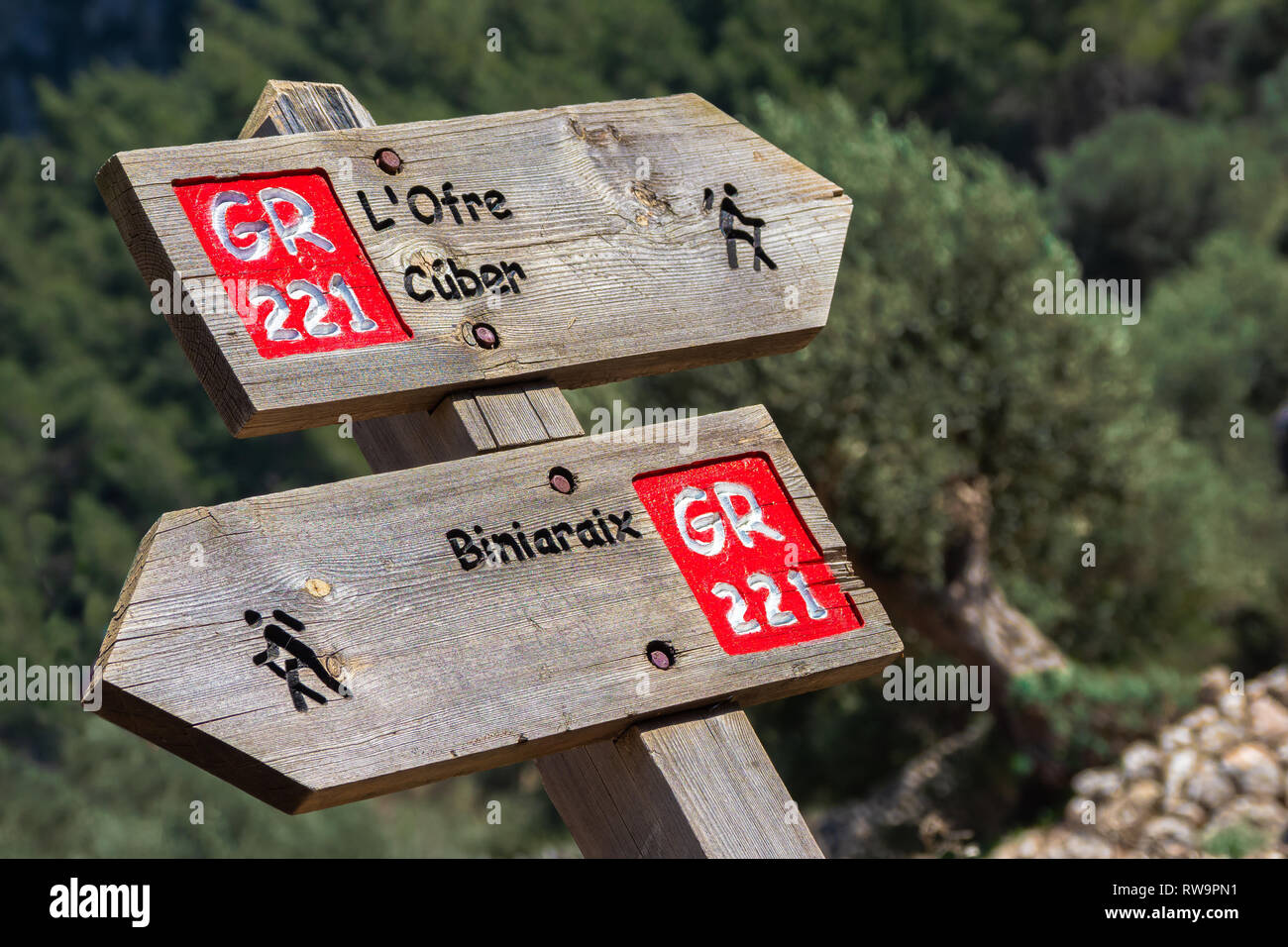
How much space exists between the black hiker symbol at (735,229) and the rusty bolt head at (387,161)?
0.64m

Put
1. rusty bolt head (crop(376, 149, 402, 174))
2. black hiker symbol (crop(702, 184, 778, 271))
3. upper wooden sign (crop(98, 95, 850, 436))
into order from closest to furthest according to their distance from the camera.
Result: upper wooden sign (crop(98, 95, 850, 436)) < rusty bolt head (crop(376, 149, 402, 174)) < black hiker symbol (crop(702, 184, 778, 271))

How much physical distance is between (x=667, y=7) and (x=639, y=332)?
137ft


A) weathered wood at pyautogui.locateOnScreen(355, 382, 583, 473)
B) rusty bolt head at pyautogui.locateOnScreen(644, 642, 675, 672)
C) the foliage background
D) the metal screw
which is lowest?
the foliage background

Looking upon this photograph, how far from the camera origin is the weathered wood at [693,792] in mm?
2184

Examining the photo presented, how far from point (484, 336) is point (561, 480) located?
0.33 metres

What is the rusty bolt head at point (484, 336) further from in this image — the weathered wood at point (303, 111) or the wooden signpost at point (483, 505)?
the weathered wood at point (303, 111)

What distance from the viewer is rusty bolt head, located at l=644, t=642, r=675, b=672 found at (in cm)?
224

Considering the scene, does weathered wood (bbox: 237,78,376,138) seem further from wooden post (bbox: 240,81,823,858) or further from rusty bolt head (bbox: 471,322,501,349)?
rusty bolt head (bbox: 471,322,501,349)

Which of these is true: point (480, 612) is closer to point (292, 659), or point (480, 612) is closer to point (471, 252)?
point (292, 659)

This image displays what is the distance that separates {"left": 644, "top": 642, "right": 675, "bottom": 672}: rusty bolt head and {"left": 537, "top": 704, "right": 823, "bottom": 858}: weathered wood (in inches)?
3.7

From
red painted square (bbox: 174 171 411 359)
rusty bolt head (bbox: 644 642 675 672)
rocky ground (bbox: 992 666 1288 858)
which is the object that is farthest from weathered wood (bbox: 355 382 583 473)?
rocky ground (bbox: 992 666 1288 858)

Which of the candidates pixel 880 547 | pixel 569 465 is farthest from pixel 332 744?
pixel 880 547
